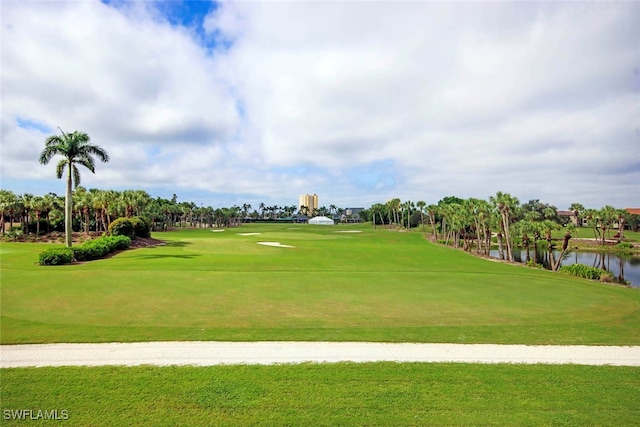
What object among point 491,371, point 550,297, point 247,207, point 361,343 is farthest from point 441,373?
point 247,207

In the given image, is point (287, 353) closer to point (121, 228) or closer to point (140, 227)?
point (121, 228)

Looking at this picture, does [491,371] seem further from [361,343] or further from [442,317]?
[442,317]

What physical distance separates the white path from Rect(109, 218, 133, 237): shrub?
38736 millimetres

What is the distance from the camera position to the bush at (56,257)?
27.8 metres

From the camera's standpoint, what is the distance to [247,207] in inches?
7854

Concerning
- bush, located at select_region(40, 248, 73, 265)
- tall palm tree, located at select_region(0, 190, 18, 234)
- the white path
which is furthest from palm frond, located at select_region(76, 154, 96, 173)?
tall palm tree, located at select_region(0, 190, 18, 234)

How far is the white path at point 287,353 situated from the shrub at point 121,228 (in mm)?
38736

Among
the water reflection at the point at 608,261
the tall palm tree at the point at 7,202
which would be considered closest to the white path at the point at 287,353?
the water reflection at the point at 608,261

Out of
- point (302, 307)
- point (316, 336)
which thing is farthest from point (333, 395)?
point (302, 307)

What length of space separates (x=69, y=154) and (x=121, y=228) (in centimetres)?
1517

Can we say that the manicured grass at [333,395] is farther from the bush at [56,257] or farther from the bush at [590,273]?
the bush at [590,273]

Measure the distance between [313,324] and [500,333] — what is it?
21.6 feet

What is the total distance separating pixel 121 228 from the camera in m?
46.1

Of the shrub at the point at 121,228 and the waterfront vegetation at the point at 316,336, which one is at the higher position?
the shrub at the point at 121,228
